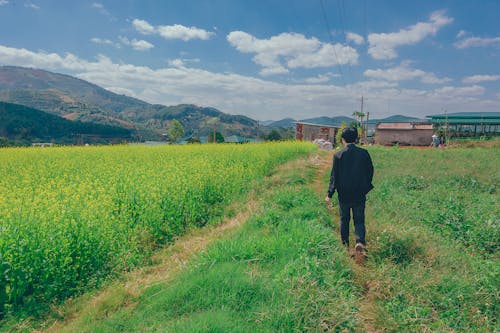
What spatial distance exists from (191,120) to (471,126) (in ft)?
521

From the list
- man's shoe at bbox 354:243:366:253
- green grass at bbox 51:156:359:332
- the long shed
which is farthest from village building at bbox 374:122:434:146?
green grass at bbox 51:156:359:332

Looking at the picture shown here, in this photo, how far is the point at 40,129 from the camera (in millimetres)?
51938

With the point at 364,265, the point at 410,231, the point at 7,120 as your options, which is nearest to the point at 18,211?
the point at 364,265

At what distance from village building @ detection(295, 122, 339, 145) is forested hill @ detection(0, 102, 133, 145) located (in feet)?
113

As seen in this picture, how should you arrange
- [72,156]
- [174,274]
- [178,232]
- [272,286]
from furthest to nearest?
1. [72,156]
2. [178,232]
3. [174,274]
4. [272,286]

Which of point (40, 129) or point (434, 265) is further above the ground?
point (40, 129)

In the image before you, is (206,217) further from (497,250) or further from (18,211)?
(497,250)

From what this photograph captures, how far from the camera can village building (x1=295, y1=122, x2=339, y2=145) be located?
63.2 m

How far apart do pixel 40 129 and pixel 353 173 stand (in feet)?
197

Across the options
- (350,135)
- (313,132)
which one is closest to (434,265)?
(350,135)

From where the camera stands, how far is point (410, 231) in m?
5.50

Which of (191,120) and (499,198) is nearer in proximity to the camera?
(499,198)

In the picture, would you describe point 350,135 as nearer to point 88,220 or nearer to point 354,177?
point 354,177

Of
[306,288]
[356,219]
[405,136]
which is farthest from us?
[405,136]
